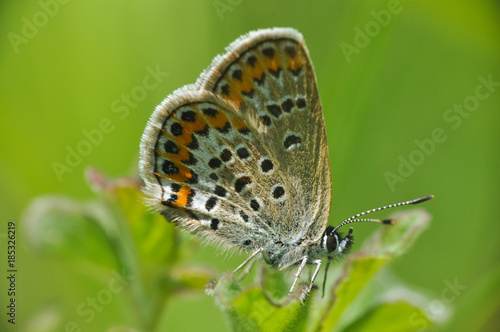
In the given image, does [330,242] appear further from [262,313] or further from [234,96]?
[262,313]

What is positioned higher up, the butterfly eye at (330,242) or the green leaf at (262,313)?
the butterfly eye at (330,242)

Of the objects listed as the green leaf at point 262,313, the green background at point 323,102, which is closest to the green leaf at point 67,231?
the green background at point 323,102

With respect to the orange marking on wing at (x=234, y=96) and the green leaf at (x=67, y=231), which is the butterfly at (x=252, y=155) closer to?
the orange marking on wing at (x=234, y=96)

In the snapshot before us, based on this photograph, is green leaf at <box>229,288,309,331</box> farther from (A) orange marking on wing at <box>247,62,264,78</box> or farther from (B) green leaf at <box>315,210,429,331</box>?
(A) orange marking on wing at <box>247,62,264,78</box>

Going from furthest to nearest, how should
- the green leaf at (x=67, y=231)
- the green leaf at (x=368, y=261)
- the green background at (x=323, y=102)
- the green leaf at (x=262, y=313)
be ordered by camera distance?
the green background at (x=323, y=102) < the green leaf at (x=67, y=231) < the green leaf at (x=368, y=261) < the green leaf at (x=262, y=313)

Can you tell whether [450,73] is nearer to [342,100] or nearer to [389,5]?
[389,5]

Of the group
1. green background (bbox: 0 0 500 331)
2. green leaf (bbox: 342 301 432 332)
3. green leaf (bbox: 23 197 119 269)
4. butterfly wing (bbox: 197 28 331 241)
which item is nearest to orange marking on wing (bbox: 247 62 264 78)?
→ butterfly wing (bbox: 197 28 331 241)

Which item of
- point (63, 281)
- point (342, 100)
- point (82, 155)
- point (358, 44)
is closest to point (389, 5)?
point (358, 44)

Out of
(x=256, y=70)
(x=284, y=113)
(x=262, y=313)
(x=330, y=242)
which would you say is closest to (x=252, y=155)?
(x=284, y=113)
